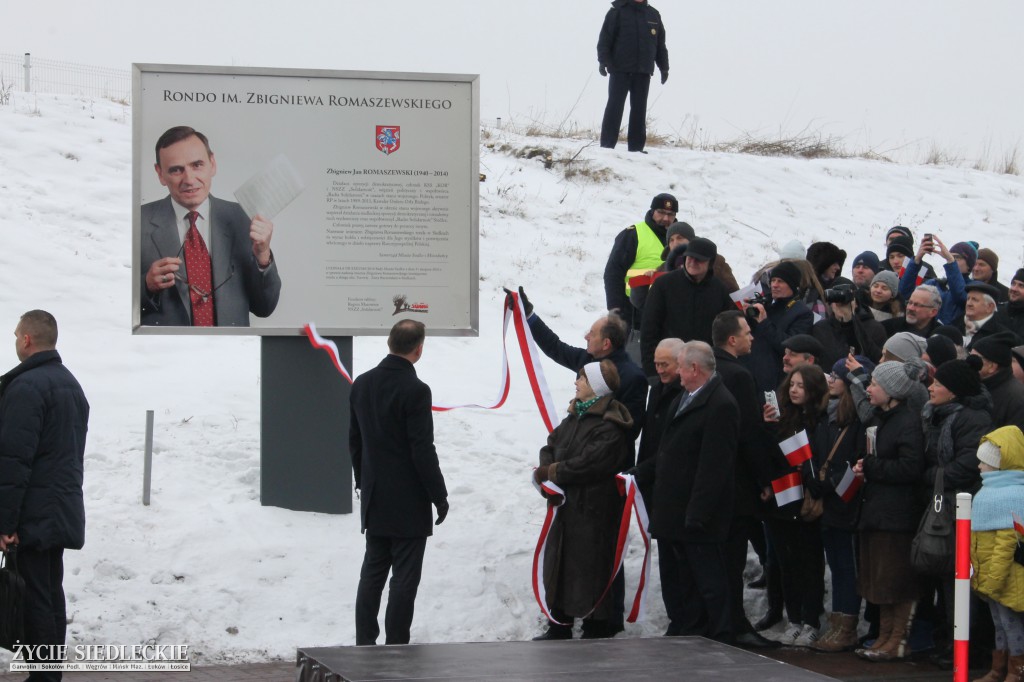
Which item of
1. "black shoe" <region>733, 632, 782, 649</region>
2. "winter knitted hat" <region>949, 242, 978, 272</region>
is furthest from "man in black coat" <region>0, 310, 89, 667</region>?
"winter knitted hat" <region>949, 242, 978, 272</region>

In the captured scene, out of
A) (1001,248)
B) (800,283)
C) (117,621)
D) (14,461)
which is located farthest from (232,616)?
(1001,248)

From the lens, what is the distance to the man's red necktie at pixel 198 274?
9.33m

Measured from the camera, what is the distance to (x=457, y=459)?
10.5 m

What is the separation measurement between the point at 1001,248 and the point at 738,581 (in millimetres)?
11647

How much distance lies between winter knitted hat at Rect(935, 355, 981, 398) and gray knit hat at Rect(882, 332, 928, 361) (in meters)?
0.78

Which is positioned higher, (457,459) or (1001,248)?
(1001,248)

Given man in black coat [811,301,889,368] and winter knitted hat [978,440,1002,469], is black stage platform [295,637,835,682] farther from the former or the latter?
man in black coat [811,301,889,368]

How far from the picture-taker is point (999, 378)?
26.5ft

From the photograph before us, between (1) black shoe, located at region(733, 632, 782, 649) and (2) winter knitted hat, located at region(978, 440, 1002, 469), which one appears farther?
(1) black shoe, located at region(733, 632, 782, 649)

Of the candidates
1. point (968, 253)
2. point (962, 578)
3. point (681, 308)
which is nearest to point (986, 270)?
point (968, 253)

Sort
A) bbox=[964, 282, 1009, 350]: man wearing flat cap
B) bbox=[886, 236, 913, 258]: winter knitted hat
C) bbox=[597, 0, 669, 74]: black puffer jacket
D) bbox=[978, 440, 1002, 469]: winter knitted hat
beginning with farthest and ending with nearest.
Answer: bbox=[597, 0, 669, 74]: black puffer jacket, bbox=[886, 236, 913, 258]: winter knitted hat, bbox=[964, 282, 1009, 350]: man wearing flat cap, bbox=[978, 440, 1002, 469]: winter knitted hat

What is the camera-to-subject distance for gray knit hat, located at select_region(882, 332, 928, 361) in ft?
28.4

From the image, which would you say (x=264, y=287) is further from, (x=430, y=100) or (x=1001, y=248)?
(x=1001, y=248)

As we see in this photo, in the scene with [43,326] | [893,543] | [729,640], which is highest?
[43,326]
